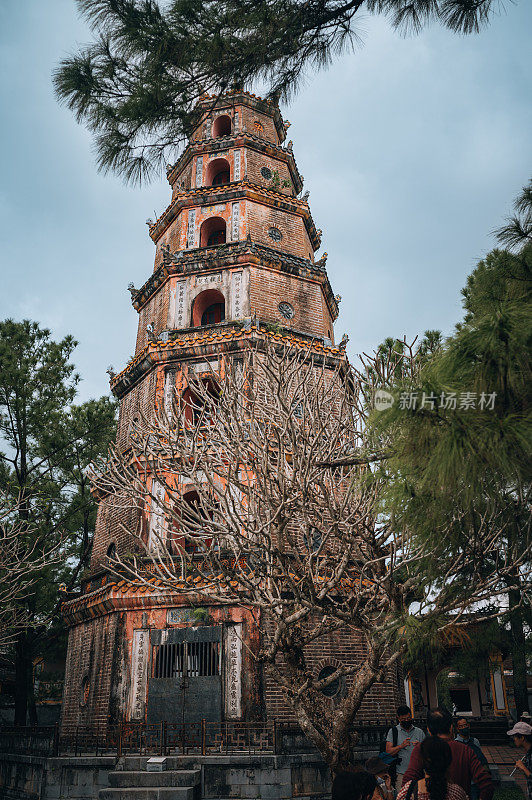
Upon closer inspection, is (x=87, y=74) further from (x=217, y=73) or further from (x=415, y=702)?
(x=415, y=702)

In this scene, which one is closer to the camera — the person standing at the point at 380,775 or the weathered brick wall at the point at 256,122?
the person standing at the point at 380,775

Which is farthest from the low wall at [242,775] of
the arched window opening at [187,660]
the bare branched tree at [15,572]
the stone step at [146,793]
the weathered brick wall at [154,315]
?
the weathered brick wall at [154,315]

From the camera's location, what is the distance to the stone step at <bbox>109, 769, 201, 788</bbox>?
9.84 metres

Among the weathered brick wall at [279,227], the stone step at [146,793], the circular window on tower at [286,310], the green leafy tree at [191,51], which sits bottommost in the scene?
the stone step at [146,793]

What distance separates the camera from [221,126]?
21391mm

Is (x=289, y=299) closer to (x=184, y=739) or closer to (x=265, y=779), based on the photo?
(x=184, y=739)

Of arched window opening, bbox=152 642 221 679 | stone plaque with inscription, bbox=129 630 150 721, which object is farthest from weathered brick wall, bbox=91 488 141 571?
arched window opening, bbox=152 642 221 679

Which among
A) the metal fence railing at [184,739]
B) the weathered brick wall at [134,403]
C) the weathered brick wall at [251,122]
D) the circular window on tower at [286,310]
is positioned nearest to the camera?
→ the metal fence railing at [184,739]

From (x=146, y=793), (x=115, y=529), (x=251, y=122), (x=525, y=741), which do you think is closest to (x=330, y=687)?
(x=146, y=793)

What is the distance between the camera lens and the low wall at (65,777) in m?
11.0

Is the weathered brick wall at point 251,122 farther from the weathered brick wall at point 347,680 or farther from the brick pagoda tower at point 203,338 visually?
the weathered brick wall at point 347,680

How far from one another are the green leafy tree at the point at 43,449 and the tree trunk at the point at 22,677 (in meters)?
0.03

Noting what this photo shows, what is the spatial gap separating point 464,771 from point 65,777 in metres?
9.89

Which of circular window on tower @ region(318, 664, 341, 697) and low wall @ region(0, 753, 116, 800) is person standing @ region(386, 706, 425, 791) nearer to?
circular window on tower @ region(318, 664, 341, 697)
